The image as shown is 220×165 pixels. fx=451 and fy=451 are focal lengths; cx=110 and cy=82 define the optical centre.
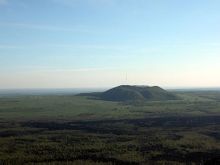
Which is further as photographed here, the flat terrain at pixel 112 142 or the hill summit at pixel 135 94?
the hill summit at pixel 135 94

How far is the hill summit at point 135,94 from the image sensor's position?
174 meters

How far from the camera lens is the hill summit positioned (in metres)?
174

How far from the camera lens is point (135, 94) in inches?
6988

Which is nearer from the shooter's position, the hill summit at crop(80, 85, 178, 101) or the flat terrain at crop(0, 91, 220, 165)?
the flat terrain at crop(0, 91, 220, 165)

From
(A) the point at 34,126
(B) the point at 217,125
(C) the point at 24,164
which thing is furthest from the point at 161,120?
(C) the point at 24,164

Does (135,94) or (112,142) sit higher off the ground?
(135,94)

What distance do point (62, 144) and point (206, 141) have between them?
1955 centimetres

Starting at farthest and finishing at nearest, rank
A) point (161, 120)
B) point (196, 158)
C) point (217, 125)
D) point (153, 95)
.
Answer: point (153, 95), point (161, 120), point (217, 125), point (196, 158)

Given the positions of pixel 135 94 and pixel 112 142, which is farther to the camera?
pixel 135 94

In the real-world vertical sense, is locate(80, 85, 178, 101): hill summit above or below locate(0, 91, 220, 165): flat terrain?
above

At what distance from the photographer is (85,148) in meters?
55.2

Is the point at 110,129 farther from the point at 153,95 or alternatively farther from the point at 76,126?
the point at 153,95

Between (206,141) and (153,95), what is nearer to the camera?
(206,141)

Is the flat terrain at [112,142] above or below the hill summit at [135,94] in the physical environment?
below
